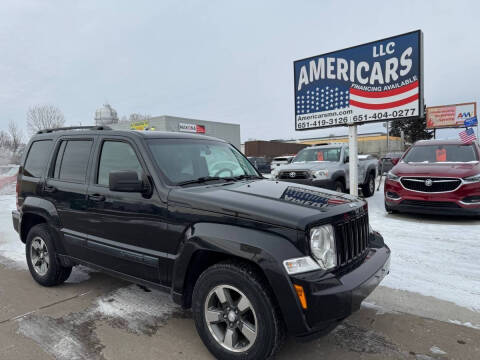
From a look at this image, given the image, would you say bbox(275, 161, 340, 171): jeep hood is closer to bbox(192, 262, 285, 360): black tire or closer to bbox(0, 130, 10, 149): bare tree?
bbox(192, 262, 285, 360): black tire

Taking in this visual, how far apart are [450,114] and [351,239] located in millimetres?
49104

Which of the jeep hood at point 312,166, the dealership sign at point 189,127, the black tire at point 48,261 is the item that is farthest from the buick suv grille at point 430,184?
the dealership sign at point 189,127

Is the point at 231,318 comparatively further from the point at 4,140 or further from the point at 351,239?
the point at 4,140

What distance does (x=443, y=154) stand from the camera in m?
7.95

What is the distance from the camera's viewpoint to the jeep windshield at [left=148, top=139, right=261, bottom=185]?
3301mm

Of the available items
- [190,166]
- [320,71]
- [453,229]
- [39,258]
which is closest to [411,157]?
[453,229]

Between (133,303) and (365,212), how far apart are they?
2.59m

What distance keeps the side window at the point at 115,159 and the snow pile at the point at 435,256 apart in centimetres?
320

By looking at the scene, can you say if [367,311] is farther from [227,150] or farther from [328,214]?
[227,150]

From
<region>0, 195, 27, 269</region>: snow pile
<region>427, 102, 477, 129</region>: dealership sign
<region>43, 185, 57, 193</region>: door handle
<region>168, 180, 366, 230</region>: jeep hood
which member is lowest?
<region>0, 195, 27, 269</region>: snow pile

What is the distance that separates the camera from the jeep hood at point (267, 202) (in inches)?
97.5

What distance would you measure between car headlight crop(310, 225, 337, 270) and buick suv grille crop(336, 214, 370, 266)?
6 centimetres

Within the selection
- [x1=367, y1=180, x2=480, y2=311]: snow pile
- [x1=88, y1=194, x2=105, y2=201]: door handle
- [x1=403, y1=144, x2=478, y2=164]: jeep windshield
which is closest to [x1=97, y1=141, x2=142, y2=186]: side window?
[x1=88, y1=194, x2=105, y2=201]: door handle

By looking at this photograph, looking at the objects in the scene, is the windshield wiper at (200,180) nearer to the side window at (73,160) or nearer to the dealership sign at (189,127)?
the side window at (73,160)
